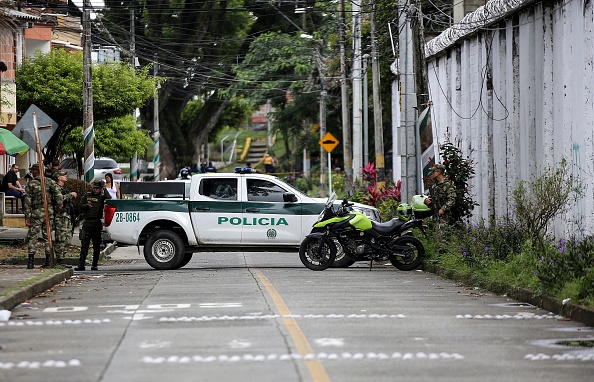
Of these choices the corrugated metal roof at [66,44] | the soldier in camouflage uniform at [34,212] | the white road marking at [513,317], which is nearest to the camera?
the white road marking at [513,317]

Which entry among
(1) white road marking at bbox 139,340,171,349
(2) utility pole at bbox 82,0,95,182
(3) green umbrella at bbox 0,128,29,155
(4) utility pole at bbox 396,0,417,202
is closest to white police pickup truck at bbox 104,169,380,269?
(4) utility pole at bbox 396,0,417,202

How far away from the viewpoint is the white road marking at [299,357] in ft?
32.8

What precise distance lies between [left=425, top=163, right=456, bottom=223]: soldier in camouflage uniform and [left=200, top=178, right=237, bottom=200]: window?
3955mm

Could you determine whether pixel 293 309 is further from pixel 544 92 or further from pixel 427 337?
pixel 544 92

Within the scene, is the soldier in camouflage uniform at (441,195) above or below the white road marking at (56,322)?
above

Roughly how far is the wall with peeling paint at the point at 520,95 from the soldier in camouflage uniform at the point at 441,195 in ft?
3.76

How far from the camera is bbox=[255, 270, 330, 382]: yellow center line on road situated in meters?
9.23

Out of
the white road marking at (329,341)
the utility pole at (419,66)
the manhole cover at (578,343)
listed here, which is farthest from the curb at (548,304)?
the utility pole at (419,66)

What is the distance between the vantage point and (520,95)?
22609mm

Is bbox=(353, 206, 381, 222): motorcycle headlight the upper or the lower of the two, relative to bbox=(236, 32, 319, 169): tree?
lower

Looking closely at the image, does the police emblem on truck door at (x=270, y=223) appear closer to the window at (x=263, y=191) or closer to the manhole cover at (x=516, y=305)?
the window at (x=263, y=191)

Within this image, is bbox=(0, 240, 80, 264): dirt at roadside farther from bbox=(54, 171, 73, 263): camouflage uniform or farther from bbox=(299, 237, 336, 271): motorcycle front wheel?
bbox=(299, 237, 336, 271): motorcycle front wheel

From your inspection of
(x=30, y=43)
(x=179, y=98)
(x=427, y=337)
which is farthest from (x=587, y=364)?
(x=179, y=98)

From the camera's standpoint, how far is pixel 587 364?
32.9 ft
